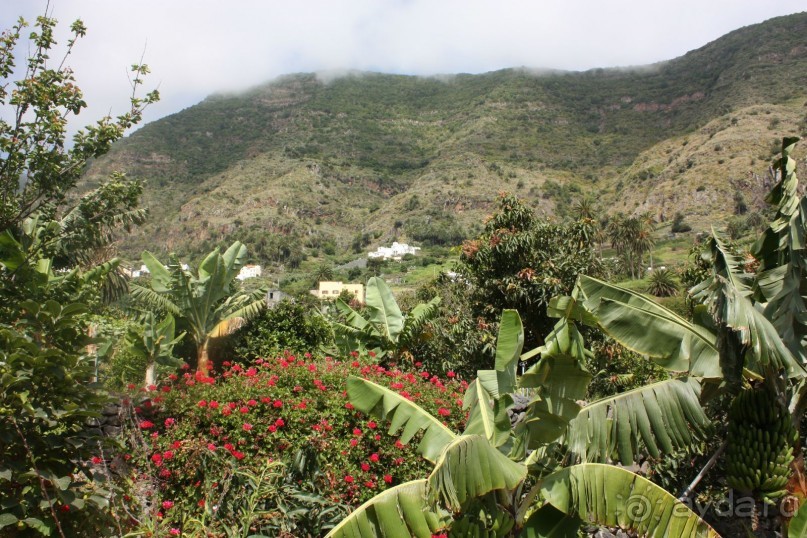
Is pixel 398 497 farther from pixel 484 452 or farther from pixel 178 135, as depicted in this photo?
pixel 178 135

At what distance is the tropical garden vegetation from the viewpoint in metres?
4.17

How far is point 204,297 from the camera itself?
10.6 m

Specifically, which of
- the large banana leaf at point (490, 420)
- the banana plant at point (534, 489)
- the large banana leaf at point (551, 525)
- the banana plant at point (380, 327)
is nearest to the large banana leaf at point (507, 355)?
the banana plant at point (534, 489)

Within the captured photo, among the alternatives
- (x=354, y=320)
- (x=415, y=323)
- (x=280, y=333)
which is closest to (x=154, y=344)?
(x=280, y=333)

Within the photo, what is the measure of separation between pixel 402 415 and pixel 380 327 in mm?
6270

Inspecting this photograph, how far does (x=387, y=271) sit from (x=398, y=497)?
246ft

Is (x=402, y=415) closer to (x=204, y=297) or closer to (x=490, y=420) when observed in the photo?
(x=490, y=420)

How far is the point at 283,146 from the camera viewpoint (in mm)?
128625

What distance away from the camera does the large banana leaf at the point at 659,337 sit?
5133mm

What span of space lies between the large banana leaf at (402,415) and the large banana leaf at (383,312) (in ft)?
19.3

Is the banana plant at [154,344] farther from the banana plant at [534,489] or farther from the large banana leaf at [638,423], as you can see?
the large banana leaf at [638,423]

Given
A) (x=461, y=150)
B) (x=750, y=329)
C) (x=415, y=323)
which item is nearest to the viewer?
(x=750, y=329)

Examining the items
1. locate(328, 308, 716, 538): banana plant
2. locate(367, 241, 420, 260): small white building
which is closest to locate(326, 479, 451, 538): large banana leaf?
locate(328, 308, 716, 538): banana plant

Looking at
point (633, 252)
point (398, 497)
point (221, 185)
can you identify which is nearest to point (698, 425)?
point (398, 497)
